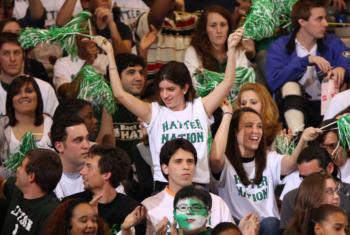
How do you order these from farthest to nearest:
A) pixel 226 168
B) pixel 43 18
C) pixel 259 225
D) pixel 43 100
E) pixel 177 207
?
pixel 43 18
pixel 43 100
pixel 226 168
pixel 259 225
pixel 177 207

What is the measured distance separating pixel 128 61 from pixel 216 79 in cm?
76

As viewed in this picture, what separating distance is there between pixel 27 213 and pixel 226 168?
168 cm

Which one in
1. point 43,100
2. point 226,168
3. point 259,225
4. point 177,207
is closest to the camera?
point 177,207

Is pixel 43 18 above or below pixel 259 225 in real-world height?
above

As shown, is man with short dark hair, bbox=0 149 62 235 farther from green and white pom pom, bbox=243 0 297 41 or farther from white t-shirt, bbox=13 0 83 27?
white t-shirt, bbox=13 0 83 27

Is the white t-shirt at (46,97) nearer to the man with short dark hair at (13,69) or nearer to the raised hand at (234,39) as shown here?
the man with short dark hair at (13,69)

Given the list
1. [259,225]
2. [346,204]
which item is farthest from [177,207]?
[346,204]

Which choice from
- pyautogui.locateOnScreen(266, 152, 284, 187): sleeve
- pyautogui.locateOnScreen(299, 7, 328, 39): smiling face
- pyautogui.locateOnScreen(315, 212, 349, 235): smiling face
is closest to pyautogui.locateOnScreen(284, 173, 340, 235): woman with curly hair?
pyautogui.locateOnScreen(315, 212, 349, 235): smiling face

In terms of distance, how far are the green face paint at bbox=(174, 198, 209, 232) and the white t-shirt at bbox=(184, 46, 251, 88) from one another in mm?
2500

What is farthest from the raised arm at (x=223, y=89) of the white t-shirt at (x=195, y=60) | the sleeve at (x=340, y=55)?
the sleeve at (x=340, y=55)

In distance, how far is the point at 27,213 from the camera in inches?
312

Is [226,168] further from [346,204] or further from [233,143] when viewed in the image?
[346,204]

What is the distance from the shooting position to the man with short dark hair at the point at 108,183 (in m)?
8.12

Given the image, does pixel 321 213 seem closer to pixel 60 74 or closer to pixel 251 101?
pixel 251 101
